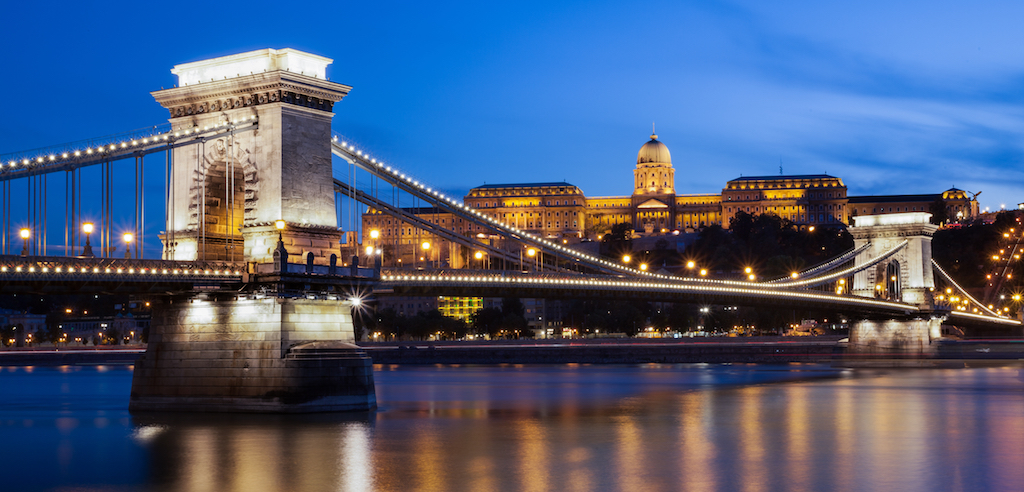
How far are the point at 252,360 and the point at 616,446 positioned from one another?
9904 millimetres

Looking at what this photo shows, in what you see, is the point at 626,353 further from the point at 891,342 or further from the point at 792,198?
the point at 792,198

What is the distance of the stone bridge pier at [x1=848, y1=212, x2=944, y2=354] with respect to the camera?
69812 mm

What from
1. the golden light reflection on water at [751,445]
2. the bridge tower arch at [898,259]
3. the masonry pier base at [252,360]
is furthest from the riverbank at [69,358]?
the golden light reflection on water at [751,445]

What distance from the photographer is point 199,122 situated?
33.2m

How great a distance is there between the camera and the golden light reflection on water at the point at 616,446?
2203 centimetres

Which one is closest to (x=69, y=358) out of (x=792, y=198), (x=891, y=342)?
(x=891, y=342)

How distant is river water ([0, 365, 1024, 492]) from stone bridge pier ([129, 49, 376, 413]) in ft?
3.21

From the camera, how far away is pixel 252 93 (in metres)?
31.8

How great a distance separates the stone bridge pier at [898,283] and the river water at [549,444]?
72.3 feet

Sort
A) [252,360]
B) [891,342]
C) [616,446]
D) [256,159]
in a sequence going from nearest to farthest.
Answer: [616,446] < [252,360] < [256,159] < [891,342]

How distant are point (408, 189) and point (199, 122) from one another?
24.6 feet

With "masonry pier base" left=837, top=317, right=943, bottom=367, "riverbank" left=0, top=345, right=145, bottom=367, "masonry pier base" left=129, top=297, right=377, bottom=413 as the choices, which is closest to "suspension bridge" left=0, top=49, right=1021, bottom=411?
"masonry pier base" left=129, top=297, right=377, bottom=413

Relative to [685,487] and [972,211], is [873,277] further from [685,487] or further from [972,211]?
[972,211]

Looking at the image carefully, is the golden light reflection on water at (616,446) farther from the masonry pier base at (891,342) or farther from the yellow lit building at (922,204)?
the yellow lit building at (922,204)
